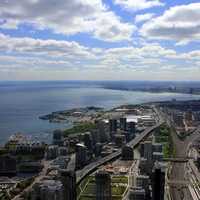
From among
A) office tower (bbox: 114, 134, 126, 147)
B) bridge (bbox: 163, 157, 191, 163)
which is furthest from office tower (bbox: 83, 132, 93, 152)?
bridge (bbox: 163, 157, 191, 163)

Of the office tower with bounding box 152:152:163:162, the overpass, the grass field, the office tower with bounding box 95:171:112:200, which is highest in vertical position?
the office tower with bounding box 95:171:112:200

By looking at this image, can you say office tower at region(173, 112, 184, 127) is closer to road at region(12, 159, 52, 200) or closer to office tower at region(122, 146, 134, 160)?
office tower at region(122, 146, 134, 160)

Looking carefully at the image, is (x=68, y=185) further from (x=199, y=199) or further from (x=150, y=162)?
(x=150, y=162)

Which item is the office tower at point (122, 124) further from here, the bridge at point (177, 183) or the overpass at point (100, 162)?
the bridge at point (177, 183)

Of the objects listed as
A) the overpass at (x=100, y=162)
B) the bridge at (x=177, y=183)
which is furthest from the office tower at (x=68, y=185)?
the bridge at (x=177, y=183)

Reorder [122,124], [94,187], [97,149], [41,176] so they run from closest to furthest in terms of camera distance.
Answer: [94,187] → [41,176] → [97,149] → [122,124]

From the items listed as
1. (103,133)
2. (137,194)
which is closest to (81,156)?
(103,133)

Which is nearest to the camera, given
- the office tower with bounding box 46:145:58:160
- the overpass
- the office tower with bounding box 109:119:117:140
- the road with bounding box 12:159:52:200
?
the road with bounding box 12:159:52:200

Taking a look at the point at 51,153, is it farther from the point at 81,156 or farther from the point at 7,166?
the point at 7,166
